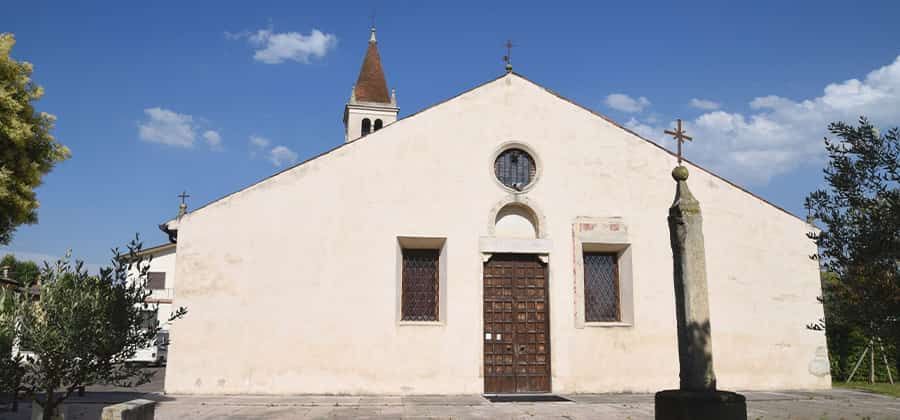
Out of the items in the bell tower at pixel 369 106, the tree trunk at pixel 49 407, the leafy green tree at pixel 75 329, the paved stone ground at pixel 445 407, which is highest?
the bell tower at pixel 369 106

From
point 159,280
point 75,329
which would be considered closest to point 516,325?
point 75,329

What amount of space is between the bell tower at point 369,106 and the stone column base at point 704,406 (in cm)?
2947

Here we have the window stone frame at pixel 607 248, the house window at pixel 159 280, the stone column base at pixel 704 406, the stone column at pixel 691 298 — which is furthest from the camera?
the house window at pixel 159 280

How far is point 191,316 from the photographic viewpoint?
1351 cm

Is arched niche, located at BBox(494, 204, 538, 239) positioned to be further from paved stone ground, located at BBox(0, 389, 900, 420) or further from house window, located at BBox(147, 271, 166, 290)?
house window, located at BBox(147, 271, 166, 290)

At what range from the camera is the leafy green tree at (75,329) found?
26.3 feet

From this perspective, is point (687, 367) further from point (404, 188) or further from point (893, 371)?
point (893, 371)

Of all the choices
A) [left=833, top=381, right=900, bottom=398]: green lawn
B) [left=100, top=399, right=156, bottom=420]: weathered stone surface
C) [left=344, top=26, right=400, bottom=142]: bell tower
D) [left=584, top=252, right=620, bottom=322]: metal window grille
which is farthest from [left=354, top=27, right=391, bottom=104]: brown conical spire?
[left=100, top=399, right=156, bottom=420]: weathered stone surface

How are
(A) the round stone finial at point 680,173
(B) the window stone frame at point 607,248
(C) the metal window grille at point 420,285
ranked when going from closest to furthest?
1. (A) the round stone finial at point 680,173
2. (C) the metal window grille at point 420,285
3. (B) the window stone frame at point 607,248

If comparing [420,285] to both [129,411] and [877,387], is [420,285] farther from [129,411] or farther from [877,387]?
[877,387]

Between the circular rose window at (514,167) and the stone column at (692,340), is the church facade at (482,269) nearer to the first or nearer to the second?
the circular rose window at (514,167)

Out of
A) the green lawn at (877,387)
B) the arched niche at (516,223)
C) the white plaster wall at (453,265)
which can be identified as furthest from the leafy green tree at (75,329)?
the green lawn at (877,387)

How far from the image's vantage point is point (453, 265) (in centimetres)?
1444

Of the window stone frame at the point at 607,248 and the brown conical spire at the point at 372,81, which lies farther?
the brown conical spire at the point at 372,81
